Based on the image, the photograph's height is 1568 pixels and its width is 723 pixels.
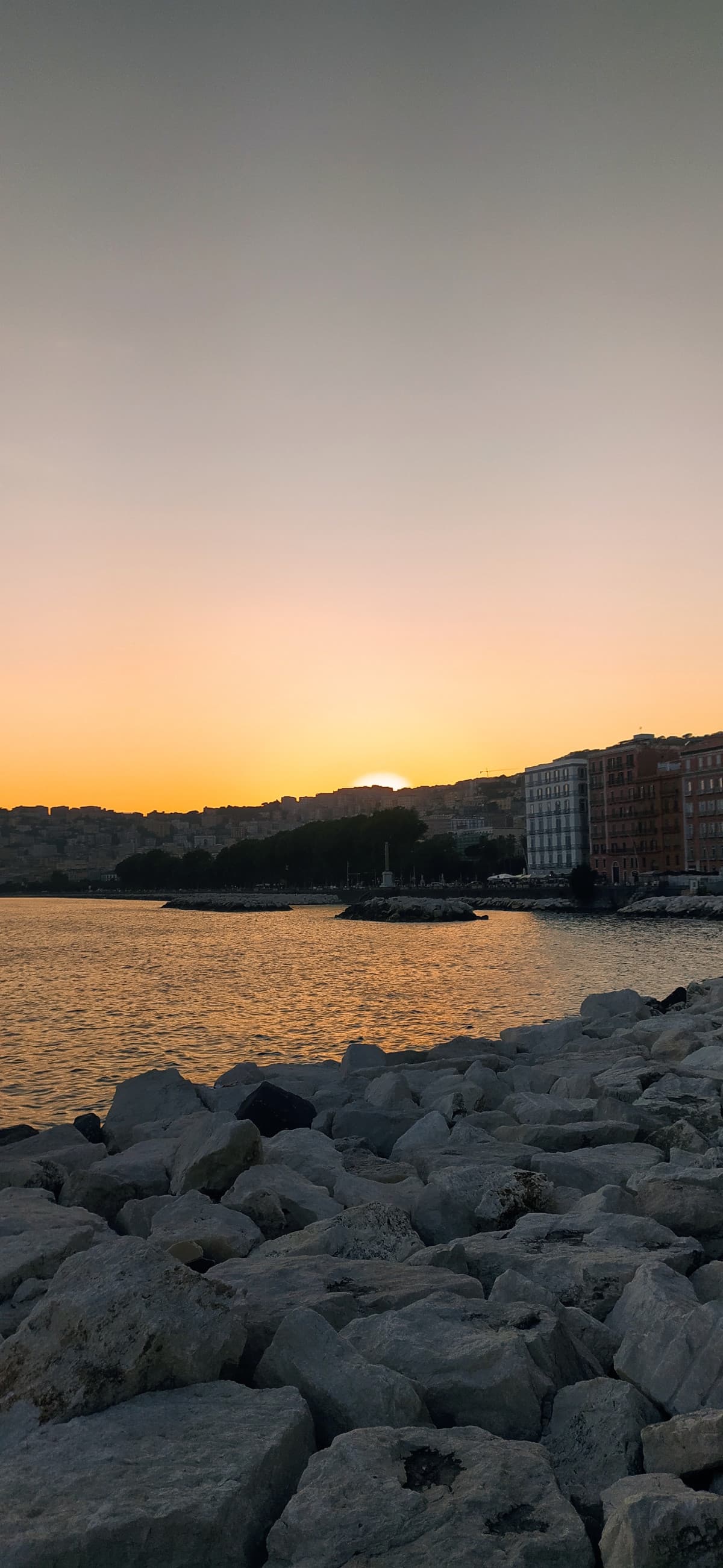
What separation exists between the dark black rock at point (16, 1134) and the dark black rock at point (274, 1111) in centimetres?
189

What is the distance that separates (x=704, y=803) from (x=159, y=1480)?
9822 centimetres

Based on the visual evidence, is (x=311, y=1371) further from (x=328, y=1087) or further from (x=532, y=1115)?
(x=328, y=1087)

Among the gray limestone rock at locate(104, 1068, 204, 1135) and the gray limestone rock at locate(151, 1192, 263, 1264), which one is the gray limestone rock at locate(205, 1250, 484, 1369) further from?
the gray limestone rock at locate(104, 1068, 204, 1135)

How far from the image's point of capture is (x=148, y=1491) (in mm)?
2627

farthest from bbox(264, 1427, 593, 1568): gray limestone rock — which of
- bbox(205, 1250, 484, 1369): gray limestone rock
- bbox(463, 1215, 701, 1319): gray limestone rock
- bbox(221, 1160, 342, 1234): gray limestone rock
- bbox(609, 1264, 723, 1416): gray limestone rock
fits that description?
bbox(221, 1160, 342, 1234): gray limestone rock

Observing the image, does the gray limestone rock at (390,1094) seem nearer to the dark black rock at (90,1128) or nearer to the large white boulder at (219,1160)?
the dark black rock at (90,1128)

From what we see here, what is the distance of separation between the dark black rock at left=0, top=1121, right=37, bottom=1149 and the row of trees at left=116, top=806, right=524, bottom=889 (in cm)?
10979

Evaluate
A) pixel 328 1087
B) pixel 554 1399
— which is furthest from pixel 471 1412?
pixel 328 1087

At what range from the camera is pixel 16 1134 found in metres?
9.16

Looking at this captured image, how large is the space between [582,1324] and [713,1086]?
4.92 m

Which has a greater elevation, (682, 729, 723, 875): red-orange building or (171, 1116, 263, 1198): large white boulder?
(682, 729, 723, 875): red-orange building

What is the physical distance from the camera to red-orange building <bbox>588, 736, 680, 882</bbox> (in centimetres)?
10350

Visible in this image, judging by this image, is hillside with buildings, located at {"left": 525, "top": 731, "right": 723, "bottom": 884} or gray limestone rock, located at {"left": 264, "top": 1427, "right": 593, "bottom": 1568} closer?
gray limestone rock, located at {"left": 264, "top": 1427, "right": 593, "bottom": 1568}

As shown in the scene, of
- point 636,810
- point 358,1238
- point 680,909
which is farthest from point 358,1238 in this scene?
point 636,810
